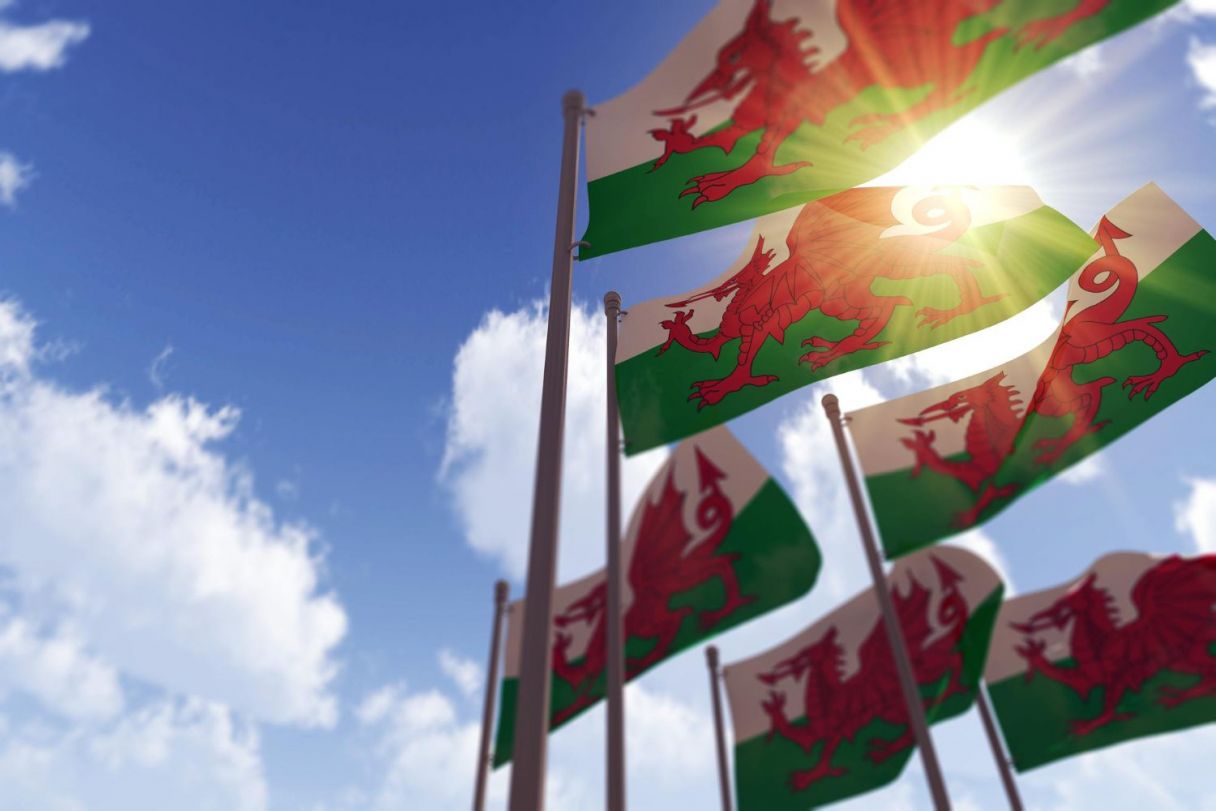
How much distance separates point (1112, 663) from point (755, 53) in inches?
479

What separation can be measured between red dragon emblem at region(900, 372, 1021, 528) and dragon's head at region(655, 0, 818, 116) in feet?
20.0

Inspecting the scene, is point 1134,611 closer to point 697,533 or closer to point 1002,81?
point 697,533

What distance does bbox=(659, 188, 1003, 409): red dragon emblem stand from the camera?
811 centimetres

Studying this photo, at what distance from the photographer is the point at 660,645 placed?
33.7ft

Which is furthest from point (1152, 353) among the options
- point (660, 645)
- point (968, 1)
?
point (660, 645)

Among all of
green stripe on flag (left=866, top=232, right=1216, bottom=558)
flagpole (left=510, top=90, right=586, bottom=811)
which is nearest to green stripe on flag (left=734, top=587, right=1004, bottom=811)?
green stripe on flag (left=866, top=232, right=1216, bottom=558)

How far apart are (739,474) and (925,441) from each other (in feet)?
8.48

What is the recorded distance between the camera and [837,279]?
8141mm

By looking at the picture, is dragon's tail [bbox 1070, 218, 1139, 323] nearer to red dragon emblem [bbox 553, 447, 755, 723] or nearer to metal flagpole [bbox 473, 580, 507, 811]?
red dragon emblem [bbox 553, 447, 755, 723]

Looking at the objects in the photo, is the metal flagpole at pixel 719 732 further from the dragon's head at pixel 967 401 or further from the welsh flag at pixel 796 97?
the welsh flag at pixel 796 97

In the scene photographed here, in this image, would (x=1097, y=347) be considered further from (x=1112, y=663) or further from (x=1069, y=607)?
(x=1112, y=663)

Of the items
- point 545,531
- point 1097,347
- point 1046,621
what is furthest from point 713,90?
point 1046,621

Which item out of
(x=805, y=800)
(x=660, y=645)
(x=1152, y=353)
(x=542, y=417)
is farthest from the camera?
(x=805, y=800)

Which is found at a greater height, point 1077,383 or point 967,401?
point 967,401
